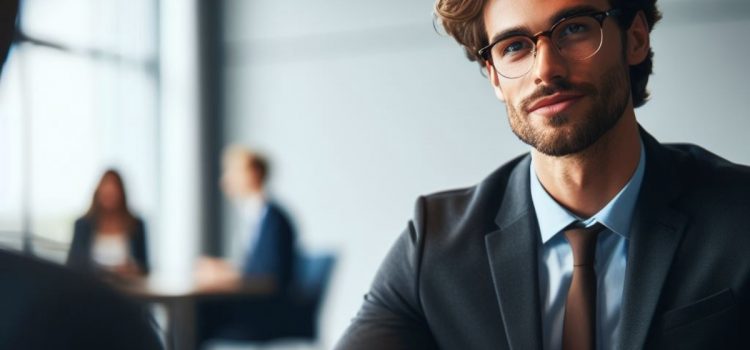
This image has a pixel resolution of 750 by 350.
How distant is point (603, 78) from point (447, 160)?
17.5 ft

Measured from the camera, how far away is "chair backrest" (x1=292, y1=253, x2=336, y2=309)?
5.34 meters

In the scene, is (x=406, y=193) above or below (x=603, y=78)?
below

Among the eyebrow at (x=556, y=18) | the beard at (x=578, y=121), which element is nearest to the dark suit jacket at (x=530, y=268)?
the beard at (x=578, y=121)

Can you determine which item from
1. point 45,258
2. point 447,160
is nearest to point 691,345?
point 45,258

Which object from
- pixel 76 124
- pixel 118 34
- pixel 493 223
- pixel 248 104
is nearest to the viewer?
pixel 493 223

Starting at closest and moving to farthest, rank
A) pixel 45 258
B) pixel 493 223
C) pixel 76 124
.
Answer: pixel 45 258
pixel 493 223
pixel 76 124

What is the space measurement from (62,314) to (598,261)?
1.00 meters

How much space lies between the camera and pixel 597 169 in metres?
1.40

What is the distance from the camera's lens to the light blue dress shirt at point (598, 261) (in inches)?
54.1

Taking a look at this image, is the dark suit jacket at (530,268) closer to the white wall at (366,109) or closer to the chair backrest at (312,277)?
the chair backrest at (312,277)

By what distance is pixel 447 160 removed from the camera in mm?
6699

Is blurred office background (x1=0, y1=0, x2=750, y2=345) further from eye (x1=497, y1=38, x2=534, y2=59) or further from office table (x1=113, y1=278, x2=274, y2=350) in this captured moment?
eye (x1=497, y1=38, x2=534, y2=59)

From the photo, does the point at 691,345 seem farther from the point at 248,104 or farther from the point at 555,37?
the point at 248,104

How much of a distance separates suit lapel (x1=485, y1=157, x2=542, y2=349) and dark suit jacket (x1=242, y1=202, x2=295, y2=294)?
12.8 ft
